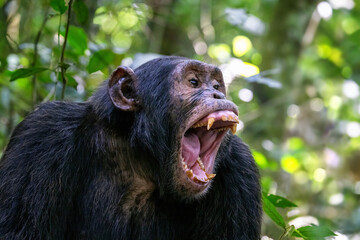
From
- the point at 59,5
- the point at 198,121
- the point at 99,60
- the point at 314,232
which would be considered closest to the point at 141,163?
the point at 198,121

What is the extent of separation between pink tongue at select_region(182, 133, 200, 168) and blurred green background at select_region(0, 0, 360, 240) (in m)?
1.16

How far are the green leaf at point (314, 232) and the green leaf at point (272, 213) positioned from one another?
13 cm

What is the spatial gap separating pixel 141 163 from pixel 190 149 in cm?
43

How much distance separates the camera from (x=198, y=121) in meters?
3.83

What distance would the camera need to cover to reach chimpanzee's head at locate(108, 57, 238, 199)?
379 cm

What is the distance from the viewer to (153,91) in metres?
4.09

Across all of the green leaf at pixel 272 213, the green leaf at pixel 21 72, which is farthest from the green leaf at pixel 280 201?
the green leaf at pixel 21 72

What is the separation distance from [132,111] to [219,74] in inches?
30.4

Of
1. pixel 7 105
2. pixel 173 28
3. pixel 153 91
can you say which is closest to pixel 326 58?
pixel 173 28

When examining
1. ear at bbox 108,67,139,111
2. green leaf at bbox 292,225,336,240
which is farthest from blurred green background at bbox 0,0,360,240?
green leaf at bbox 292,225,336,240

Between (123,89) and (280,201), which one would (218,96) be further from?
(280,201)

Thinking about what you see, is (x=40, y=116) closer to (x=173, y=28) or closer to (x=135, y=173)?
(x=135, y=173)

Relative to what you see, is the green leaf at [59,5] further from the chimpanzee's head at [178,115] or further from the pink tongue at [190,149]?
the pink tongue at [190,149]

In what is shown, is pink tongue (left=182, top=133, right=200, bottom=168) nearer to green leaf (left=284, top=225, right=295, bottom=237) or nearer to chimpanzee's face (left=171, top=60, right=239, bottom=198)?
chimpanzee's face (left=171, top=60, right=239, bottom=198)
